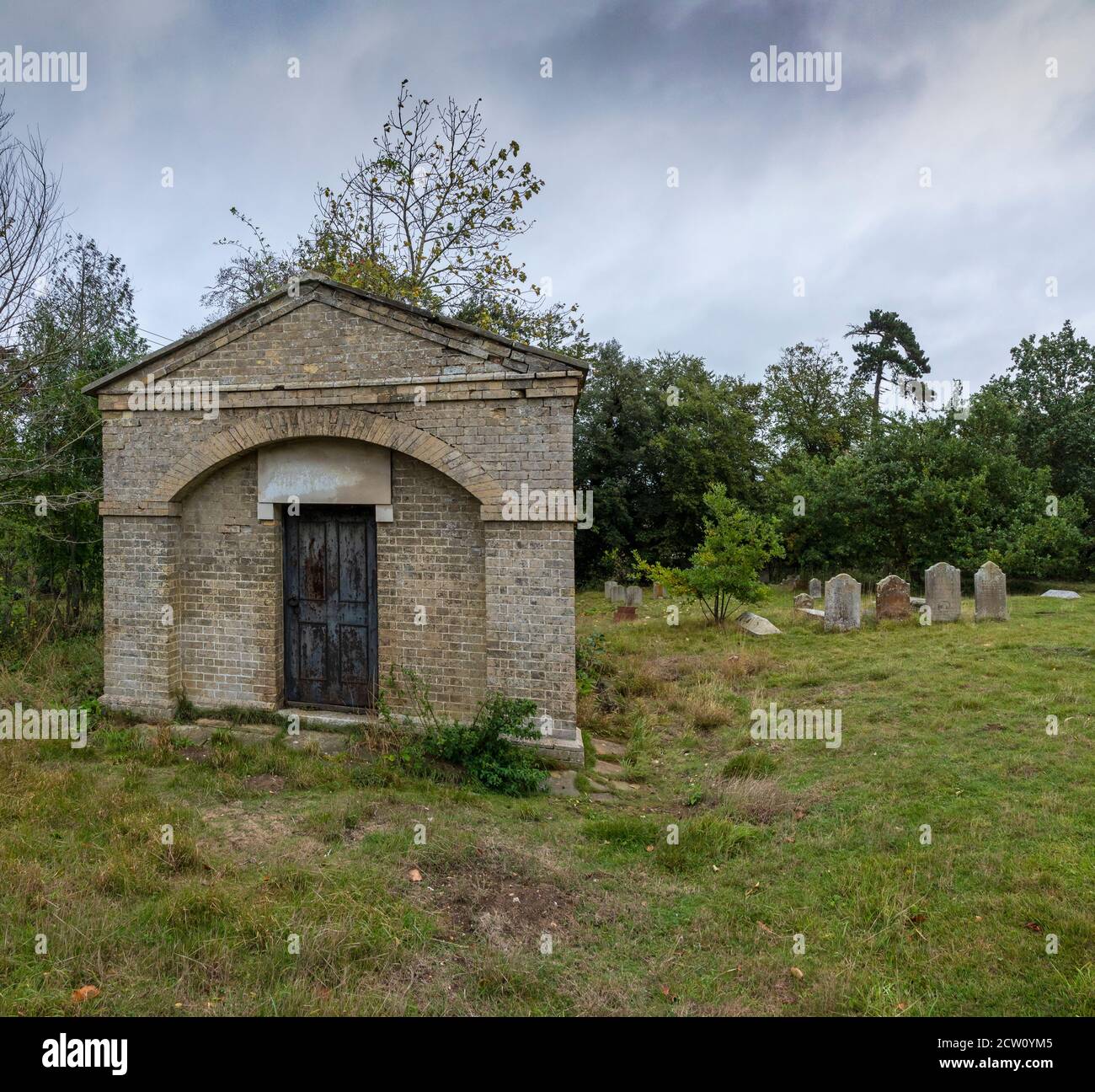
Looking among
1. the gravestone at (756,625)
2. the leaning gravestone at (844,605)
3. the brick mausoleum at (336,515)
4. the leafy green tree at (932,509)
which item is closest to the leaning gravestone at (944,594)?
the leaning gravestone at (844,605)

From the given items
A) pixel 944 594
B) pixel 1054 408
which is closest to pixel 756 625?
pixel 944 594

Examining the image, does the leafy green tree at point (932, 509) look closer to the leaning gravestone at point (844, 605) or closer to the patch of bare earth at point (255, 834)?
the leaning gravestone at point (844, 605)

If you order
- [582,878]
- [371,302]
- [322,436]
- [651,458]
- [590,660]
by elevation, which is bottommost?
[582,878]

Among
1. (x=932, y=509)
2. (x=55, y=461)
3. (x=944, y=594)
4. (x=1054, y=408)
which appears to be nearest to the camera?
(x=55, y=461)

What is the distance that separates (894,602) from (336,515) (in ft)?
39.9

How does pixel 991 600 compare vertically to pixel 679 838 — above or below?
above

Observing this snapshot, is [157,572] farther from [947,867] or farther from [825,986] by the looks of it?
[947,867]

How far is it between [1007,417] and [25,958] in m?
27.2

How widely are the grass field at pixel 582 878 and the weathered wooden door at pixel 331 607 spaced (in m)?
0.97

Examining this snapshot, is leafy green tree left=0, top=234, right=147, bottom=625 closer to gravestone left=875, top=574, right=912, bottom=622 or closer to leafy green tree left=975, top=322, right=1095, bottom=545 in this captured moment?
gravestone left=875, top=574, right=912, bottom=622

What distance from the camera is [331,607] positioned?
26.4ft

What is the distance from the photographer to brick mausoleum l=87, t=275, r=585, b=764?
7.09 metres

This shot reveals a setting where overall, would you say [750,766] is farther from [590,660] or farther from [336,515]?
[336,515]

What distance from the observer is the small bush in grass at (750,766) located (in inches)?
277
